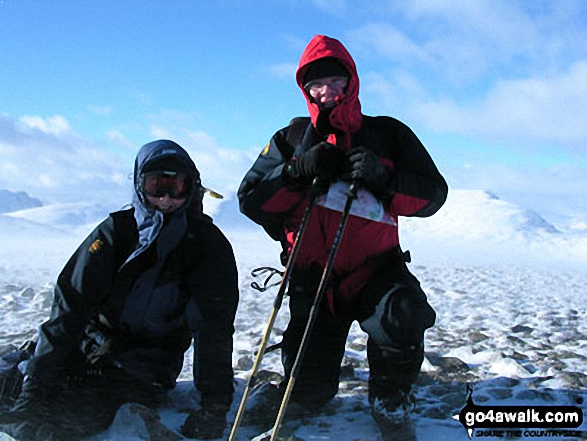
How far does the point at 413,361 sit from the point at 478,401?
853mm

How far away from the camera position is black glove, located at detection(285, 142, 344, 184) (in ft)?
10.4

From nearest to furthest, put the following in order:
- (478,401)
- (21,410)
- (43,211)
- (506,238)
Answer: (21,410) → (478,401) → (506,238) → (43,211)

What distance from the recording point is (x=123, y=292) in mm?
3385

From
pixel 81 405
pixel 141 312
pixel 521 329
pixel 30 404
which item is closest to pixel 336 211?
pixel 141 312

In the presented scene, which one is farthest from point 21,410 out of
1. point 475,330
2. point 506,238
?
point 506,238

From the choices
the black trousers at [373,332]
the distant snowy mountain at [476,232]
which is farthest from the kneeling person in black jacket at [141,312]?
the distant snowy mountain at [476,232]

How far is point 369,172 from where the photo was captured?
313 centimetres

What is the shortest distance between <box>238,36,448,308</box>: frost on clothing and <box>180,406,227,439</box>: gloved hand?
1.02 m

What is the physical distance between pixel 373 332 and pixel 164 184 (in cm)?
146

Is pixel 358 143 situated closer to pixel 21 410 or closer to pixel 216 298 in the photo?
pixel 216 298

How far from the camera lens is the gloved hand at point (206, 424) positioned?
316 cm

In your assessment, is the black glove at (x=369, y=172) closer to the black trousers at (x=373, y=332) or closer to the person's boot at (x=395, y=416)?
the black trousers at (x=373, y=332)

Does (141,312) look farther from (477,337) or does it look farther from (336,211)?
(477,337)

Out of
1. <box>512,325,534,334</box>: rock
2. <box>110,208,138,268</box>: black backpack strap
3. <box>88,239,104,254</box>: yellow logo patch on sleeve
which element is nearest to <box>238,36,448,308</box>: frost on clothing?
<box>110,208,138,268</box>: black backpack strap
